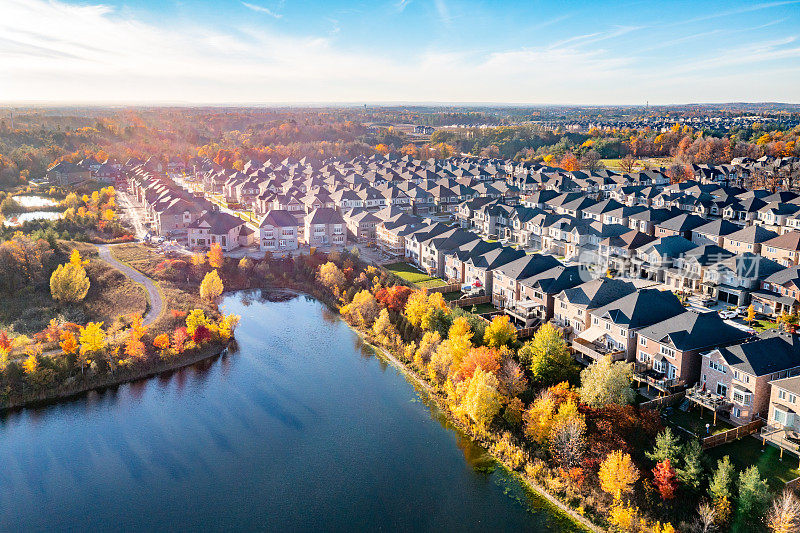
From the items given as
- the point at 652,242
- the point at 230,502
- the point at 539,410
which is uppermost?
the point at 652,242

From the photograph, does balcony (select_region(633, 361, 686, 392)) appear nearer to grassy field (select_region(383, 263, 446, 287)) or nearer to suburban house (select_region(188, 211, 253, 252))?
grassy field (select_region(383, 263, 446, 287))

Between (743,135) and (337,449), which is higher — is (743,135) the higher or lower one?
the higher one

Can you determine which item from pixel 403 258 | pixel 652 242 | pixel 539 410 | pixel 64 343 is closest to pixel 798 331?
pixel 652 242

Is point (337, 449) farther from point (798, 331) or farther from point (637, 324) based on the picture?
point (798, 331)

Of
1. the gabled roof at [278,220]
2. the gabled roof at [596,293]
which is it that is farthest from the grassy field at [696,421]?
the gabled roof at [278,220]

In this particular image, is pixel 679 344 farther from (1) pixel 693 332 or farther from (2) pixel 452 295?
(2) pixel 452 295

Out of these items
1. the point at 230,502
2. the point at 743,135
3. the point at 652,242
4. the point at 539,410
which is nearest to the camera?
the point at 230,502
